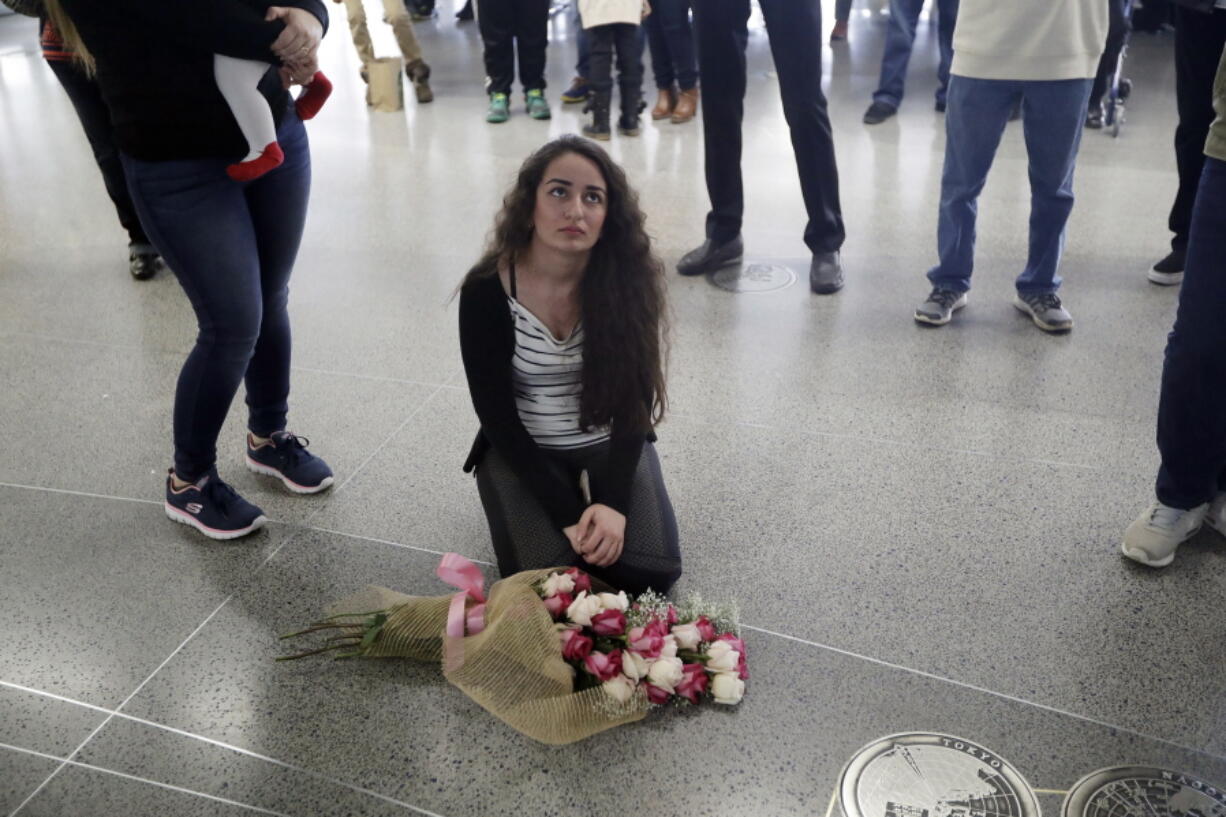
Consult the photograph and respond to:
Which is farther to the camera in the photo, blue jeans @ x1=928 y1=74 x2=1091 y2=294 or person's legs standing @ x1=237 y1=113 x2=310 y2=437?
blue jeans @ x1=928 y1=74 x2=1091 y2=294

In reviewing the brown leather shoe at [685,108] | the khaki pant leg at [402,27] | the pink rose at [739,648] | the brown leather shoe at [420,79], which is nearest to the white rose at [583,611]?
the pink rose at [739,648]

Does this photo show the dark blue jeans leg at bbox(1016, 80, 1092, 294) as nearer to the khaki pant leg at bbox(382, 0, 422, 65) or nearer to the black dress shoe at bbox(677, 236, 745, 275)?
the black dress shoe at bbox(677, 236, 745, 275)

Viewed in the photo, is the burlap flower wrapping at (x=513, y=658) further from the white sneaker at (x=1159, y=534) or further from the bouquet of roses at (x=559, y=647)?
the white sneaker at (x=1159, y=534)

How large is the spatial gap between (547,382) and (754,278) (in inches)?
69.3

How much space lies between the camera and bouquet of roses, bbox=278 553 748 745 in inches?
71.2

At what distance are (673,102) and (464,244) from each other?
7.45 ft

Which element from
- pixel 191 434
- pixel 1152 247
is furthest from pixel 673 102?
pixel 191 434

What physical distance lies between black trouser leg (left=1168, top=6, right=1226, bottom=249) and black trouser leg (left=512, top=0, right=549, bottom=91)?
3502 millimetres

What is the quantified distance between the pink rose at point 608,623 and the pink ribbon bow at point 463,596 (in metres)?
0.21

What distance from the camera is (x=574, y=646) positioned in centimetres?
185

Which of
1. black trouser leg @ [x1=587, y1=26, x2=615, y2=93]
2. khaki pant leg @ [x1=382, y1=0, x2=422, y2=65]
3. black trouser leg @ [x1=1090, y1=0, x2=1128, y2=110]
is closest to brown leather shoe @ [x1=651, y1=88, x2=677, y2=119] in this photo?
black trouser leg @ [x1=587, y1=26, x2=615, y2=93]

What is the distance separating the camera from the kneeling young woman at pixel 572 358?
206 centimetres

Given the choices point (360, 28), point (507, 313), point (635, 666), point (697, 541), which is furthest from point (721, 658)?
point (360, 28)

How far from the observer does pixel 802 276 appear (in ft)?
12.3
